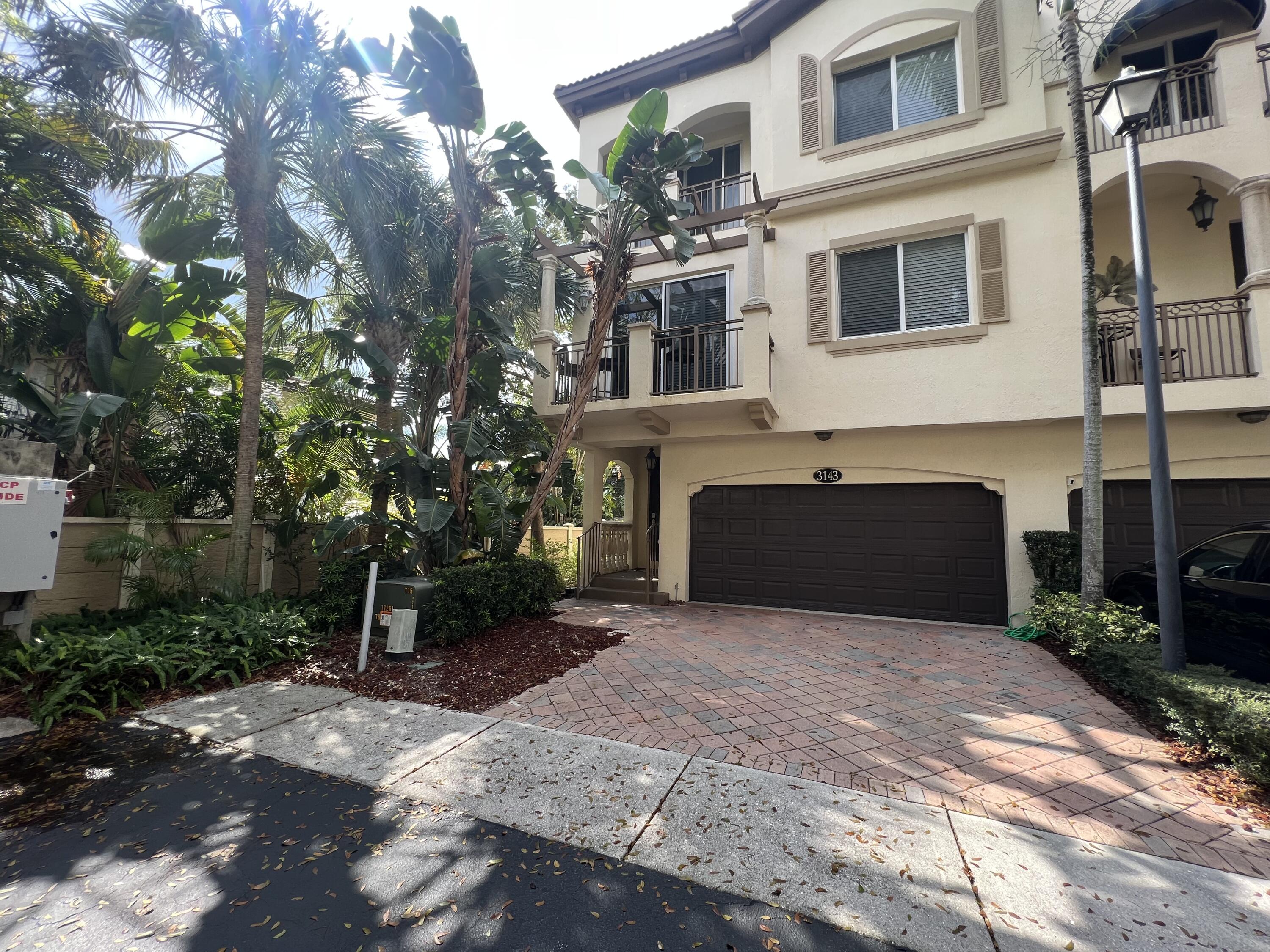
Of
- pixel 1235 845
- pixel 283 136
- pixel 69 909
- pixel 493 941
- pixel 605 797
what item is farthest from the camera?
pixel 283 136

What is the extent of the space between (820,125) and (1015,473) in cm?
666

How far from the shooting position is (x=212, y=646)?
541cm

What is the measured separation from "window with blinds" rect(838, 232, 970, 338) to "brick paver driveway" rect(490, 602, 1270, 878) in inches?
193

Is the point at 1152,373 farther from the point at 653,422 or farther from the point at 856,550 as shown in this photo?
the point at 653,422

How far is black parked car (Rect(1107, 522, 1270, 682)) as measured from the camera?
462 centimetres

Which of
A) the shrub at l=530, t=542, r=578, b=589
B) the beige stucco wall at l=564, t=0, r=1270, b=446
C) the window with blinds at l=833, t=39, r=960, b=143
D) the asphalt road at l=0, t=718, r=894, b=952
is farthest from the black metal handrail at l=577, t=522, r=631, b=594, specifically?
the window with blinds at l=833, t=39, r=960, b=143

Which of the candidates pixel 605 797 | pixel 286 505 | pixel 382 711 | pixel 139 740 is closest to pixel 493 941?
pixel 605 797

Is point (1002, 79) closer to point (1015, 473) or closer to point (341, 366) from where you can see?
point (1015, 473)

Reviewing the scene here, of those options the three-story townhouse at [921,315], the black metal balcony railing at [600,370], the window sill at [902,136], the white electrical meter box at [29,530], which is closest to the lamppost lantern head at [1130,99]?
the three-story townhouse at [921,315]

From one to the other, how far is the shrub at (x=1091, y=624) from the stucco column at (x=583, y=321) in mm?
8436

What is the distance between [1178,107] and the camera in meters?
7.50

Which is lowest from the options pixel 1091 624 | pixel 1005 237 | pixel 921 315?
pixel 1091 624

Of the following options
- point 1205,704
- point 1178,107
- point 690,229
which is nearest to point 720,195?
point 690,229

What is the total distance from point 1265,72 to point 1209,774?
31.3 feet
